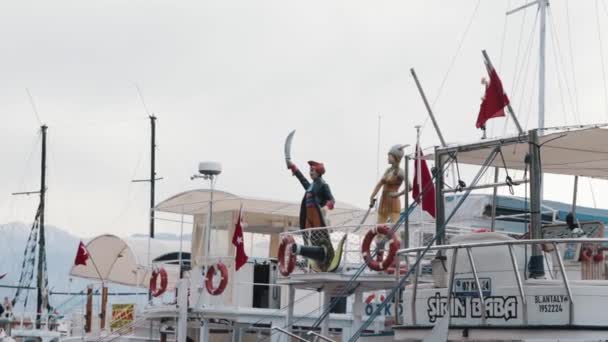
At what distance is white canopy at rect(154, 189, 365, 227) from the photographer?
104 ft

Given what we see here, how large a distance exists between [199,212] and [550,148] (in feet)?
49.7

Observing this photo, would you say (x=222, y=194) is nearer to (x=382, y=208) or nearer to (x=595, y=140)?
(x=382, y=208)

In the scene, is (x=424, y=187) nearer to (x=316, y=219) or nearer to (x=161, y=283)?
(x=316, y=219)

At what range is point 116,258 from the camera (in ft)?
138

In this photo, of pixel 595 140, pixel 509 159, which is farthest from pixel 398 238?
pixel 595 140

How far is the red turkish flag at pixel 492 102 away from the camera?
20.5 meters

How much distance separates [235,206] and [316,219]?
20.2 feet

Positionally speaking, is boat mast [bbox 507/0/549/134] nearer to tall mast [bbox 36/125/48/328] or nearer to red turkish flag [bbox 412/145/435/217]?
red turkish flag [bbox 412/145/435/217]

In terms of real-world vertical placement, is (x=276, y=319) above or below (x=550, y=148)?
below

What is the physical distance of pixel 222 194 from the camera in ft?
105

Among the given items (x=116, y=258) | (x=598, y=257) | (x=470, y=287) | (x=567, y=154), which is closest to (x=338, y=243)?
(x=598, y=257)

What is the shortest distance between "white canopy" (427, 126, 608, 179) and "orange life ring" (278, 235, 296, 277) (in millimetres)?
5585

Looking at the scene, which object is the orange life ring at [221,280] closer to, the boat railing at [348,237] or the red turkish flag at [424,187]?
the boat railing at [348,237]

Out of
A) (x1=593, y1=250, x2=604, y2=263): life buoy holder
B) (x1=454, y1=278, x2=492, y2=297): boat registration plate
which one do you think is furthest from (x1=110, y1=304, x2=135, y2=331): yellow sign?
(x1=454, y1=278, x2=492, y2=297): boat registration plate
